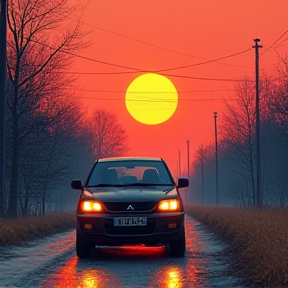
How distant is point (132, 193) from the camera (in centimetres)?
1105

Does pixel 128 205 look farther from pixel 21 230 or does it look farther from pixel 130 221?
pixel 21 230

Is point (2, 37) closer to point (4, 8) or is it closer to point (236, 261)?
point (4, 8)

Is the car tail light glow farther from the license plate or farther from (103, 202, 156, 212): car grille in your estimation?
the license plate

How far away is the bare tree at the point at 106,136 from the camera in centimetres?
8162

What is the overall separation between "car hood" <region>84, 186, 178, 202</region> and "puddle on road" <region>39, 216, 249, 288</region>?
42.4 inches

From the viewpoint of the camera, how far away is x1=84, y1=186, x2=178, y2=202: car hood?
1087 cm

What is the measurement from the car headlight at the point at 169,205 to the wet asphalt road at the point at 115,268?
2.89ft

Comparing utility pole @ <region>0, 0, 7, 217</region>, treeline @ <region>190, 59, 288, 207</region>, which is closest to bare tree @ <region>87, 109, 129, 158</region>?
treeline @ <region>190, 59, 288, 207</region>

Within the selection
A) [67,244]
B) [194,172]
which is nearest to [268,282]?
[67,244]

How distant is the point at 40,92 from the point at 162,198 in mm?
15496

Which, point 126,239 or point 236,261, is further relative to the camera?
point 126,239

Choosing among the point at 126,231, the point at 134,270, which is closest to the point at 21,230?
the point at 126,231

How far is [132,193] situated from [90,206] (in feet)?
2.55

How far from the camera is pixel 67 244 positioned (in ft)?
48.5
